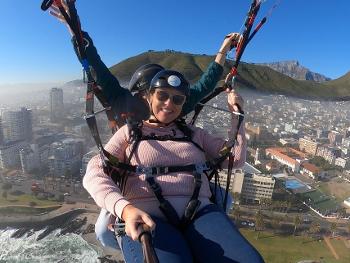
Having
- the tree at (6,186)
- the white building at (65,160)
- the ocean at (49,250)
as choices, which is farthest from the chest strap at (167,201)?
the white building at (65,160)

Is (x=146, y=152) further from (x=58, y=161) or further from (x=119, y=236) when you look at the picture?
(x=58, y=161)

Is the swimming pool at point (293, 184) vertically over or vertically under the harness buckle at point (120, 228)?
under

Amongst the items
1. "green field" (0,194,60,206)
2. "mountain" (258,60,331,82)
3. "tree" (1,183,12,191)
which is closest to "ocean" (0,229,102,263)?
"green field" (0,194,60,206)

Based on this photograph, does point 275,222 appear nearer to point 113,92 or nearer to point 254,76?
point 113,92

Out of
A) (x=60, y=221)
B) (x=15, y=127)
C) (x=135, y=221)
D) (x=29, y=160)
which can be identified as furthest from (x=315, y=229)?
(x=15, y=127)

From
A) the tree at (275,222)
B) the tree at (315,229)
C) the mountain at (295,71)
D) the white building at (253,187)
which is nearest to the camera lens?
the tree at (315,229)

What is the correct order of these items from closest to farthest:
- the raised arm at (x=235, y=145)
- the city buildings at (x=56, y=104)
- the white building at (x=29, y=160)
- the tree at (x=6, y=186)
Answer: the raised arm at (x=235, y=145), the tree at (x=6, y=186), the white building at (x=29, y=160), the city buildings at (x=56, y=104)

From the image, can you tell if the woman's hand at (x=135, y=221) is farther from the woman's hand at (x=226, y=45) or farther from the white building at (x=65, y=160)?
the white building at (x=65, y=160)

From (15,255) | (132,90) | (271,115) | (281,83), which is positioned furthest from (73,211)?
(281,83)
